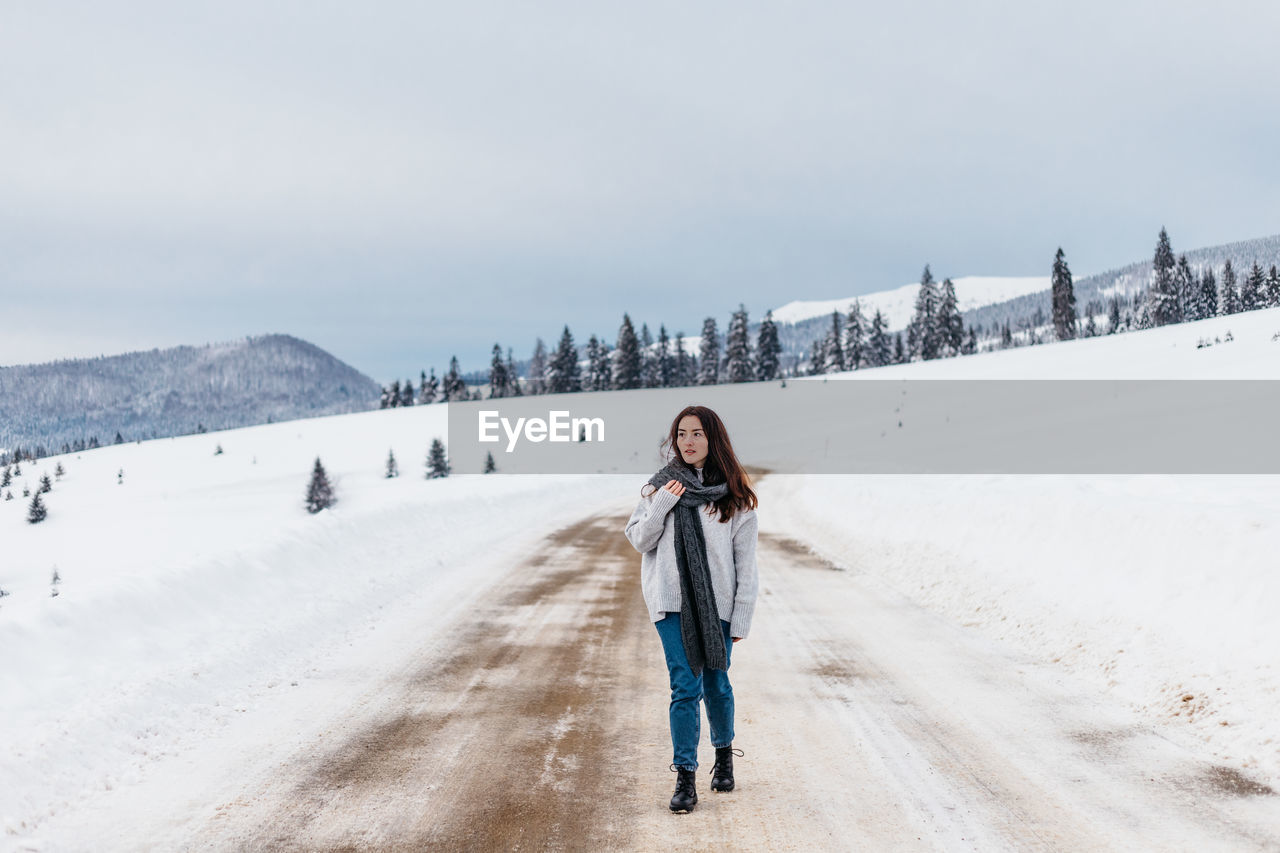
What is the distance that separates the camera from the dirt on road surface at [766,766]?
3701mm

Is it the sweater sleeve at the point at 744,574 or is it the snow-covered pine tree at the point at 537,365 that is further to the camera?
the snow-covered pine tree at the point at 537,365

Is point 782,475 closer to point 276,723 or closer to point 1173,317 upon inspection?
point 276,723

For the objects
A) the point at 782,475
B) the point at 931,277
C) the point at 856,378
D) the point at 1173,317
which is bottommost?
the point at 782,475

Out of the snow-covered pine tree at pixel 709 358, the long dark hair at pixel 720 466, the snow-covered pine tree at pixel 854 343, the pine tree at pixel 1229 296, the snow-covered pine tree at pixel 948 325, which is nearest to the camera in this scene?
the long dark hair at pixel 720 466

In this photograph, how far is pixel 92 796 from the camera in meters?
4.16

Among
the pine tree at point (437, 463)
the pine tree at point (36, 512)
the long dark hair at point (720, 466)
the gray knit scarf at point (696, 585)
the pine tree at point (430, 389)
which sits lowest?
the pine tree at point (36, 512)

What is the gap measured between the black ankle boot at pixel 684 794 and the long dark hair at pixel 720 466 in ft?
4.49

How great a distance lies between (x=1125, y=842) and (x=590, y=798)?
2.67 meters

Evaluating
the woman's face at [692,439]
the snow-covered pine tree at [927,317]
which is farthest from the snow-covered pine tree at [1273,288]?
the woman's face at [692,439]

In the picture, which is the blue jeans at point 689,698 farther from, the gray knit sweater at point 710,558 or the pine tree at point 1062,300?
the pine tree at point 1062,300

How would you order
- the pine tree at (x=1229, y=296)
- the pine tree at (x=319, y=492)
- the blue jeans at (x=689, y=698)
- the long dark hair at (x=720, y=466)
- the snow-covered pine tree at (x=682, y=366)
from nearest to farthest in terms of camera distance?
1. the blue jeans at (x=689, y=698)
2. the long dark hair at (x=720, y=466)
3. the pine tree at (x=319, y=492)
4. the pine tree at (x=1229, y=296)
5. the snow-covered pine tree at (x=682, y=366)

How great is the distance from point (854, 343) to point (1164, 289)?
104 ft

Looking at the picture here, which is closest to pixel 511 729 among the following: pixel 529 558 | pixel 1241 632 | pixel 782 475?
pixel 1241 632

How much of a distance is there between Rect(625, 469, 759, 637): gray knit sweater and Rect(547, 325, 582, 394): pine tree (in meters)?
84.0
